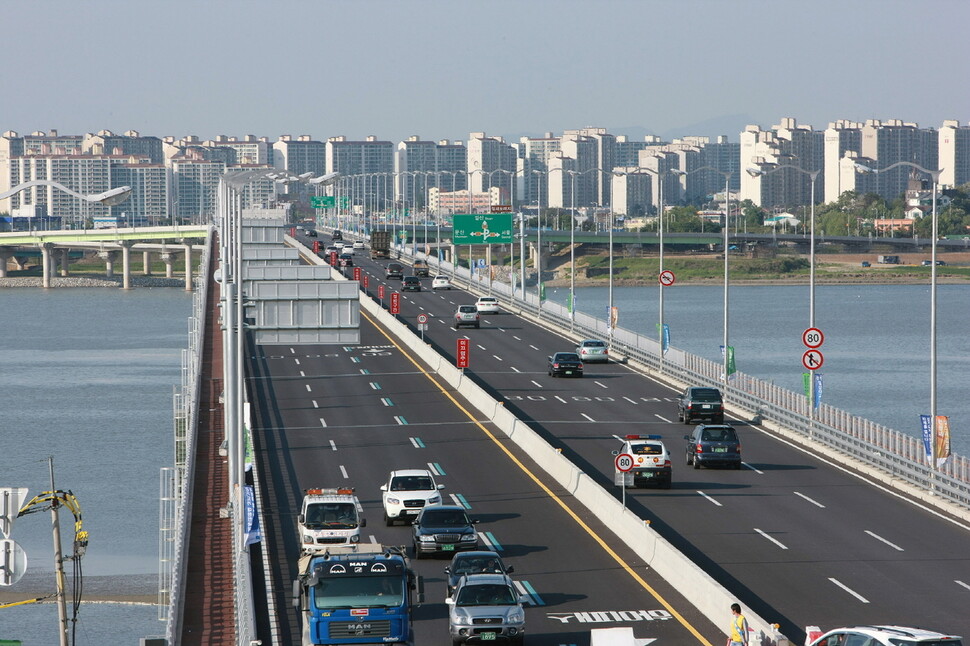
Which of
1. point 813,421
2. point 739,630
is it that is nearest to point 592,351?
point 813,421

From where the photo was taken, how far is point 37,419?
82188mm

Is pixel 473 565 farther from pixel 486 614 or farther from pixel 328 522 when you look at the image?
pixel 328 522

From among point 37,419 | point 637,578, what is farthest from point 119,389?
point 637,578

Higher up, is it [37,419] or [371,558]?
[371,558]

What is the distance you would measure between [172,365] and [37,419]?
25.9m

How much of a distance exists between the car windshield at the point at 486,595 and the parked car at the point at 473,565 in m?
1.65

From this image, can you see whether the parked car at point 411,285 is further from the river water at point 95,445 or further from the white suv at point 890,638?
the white suv at point 890,638

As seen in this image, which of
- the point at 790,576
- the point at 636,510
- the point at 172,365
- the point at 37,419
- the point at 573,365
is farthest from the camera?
the point at 172,365

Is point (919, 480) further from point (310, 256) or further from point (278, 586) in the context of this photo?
point (310, 256)

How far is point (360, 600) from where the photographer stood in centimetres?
2389

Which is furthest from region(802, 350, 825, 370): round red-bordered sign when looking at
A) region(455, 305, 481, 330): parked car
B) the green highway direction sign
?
the green highway direction sign

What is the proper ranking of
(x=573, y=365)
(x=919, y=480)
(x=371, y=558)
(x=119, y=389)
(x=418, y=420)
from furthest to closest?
(x=119, y=389) < (x=573, y=365) < (x=418, y=420) < (x=919, y=480) < (x=371, y=558)

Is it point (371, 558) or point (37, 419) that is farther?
point (37, 419)

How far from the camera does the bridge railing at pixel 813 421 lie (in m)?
41.5
